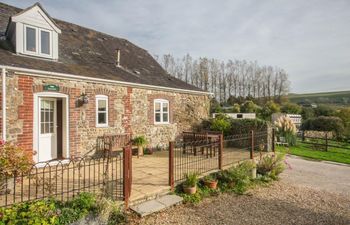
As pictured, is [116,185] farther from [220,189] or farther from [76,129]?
[76,129]

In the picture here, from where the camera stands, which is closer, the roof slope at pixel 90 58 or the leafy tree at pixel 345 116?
the roof slope at pixel 90 58

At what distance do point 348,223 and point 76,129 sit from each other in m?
8.79

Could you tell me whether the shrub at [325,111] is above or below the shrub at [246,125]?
above

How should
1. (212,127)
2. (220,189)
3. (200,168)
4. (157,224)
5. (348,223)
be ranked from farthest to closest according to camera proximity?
(212,127), (200,168), (220,189), (348,223), (157,224)

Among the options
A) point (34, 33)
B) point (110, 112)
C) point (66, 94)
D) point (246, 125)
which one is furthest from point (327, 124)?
point (34, 33)

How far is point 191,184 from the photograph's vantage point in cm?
628

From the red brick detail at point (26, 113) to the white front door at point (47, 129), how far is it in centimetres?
41

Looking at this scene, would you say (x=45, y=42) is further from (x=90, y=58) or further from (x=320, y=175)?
(x=320, y=175)

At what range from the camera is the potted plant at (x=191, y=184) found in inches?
245

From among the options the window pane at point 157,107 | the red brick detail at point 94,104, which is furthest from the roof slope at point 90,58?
the window pane at point 157,107

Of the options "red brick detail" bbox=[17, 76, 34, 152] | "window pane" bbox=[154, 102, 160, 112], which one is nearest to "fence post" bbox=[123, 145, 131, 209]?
"red brick detail" bbox=[17, 76, 34, 152]

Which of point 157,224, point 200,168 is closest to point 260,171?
point 200,168

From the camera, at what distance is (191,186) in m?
6.26

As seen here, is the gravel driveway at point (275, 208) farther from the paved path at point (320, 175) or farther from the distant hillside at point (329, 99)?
the distant hillside at point (329, 99)
